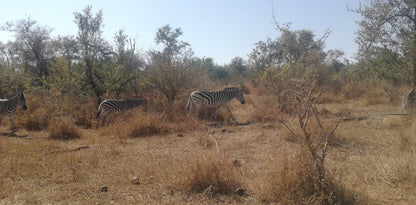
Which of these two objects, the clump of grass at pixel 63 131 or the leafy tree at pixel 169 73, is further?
the leafy tree at pixel 169 73

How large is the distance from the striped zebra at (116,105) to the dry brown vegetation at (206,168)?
183cm

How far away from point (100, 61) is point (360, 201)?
1245 cm

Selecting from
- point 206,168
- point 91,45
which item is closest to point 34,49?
point 91,45

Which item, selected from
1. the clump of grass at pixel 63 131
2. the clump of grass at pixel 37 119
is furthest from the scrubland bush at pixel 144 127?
the clump of grass at pixel 37 119

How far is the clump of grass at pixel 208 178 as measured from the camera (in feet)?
12.0

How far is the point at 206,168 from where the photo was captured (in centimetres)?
373

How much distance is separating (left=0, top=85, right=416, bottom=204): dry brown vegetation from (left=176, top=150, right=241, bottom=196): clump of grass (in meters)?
0.01

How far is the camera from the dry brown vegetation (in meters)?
3.30

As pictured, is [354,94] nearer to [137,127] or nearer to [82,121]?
[137,127]

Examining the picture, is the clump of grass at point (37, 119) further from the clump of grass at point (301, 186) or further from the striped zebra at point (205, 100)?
the clump of grass at point (301, 186)

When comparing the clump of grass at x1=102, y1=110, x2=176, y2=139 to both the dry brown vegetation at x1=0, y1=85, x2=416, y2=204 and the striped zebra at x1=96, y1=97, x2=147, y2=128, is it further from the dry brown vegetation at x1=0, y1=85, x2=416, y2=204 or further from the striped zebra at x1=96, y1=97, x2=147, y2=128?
the striped zebra at x1=96, y1=97, x2=147, y2=128

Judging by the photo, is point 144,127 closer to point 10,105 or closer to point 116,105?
point 116,105

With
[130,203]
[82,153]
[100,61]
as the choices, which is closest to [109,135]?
[82,153]

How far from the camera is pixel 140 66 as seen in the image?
13.4 m
